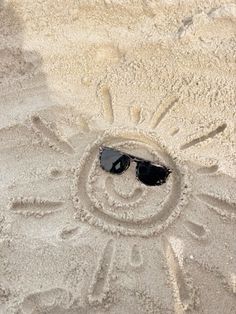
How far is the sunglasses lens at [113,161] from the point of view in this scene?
1.96 meters

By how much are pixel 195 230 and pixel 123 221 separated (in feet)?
0.86

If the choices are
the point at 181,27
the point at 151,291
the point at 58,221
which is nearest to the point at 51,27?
the point at 181,27

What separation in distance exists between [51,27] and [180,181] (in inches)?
35.9

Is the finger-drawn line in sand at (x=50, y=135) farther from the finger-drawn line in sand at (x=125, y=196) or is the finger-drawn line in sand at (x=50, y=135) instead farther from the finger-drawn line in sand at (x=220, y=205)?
the finger-drawn line in sand at (x=220, y=205)

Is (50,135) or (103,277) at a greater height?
(50,135)

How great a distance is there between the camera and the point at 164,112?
2111 millimetres

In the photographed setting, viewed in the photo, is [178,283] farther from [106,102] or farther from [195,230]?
[106,102]

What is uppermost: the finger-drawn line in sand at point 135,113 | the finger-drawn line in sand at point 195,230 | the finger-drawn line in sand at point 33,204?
the finger-drawn line in sand at point 135,113

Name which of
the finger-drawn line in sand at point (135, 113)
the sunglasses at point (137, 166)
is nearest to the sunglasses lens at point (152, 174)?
the sunglasses at point (137, 166)

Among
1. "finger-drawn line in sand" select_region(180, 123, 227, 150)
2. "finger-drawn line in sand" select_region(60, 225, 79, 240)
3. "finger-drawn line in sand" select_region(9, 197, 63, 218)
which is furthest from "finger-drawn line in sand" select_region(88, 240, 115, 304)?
"finger-drawn line in sand" select_region(180, 123, 227, 150)

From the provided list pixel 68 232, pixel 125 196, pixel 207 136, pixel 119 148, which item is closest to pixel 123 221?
pixel 125 196

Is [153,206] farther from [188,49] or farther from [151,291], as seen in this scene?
[188,49]

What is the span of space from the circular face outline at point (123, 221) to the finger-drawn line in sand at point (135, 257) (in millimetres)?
55

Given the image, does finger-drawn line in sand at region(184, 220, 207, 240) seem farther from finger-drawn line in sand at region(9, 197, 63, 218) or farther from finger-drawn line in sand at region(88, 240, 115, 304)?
finger-drawn line in sand at region(9, 197, 63, 218)
